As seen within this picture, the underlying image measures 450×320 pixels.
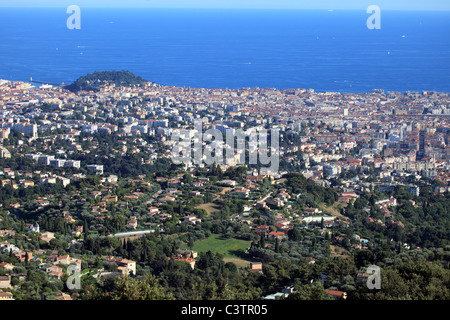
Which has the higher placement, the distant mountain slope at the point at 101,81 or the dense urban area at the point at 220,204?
the distant mountain slope at the point at 101,81

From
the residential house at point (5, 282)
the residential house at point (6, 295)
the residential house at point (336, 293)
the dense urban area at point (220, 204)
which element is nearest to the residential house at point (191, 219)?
the dense urban area at point (220, 204)

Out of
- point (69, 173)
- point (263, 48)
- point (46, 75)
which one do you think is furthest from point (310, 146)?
point (263, 48)

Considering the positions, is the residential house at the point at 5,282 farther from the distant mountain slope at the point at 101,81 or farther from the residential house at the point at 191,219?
the distant mountain slope at the point at 101,81

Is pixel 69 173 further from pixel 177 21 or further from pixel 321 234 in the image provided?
pixel 177 21

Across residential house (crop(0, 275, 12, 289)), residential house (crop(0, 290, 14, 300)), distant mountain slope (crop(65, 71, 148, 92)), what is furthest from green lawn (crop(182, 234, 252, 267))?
distant mountain slope (crop(65, 71, 148, 92))

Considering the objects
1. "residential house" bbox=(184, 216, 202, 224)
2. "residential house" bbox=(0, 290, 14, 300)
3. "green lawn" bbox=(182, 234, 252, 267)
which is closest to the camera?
"residential house" bbox=(0, 290, 14, 300)

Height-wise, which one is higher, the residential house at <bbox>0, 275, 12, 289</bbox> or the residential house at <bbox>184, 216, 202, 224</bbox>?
the residential house at <bbox>184, 216, 202, 224</bbox>

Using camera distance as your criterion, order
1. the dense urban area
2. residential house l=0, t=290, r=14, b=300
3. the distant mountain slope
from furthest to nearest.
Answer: the distant mountain slope < the dense urban area < residential house l=0, t=290, r=14, b=300

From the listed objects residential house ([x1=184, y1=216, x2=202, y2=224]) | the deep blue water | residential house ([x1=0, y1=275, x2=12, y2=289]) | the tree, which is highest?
the deep blue water

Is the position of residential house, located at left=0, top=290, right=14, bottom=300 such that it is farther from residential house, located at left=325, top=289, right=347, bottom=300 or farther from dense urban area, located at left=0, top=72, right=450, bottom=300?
residential house, located at left=325, top=289, right=347, bottom=300
